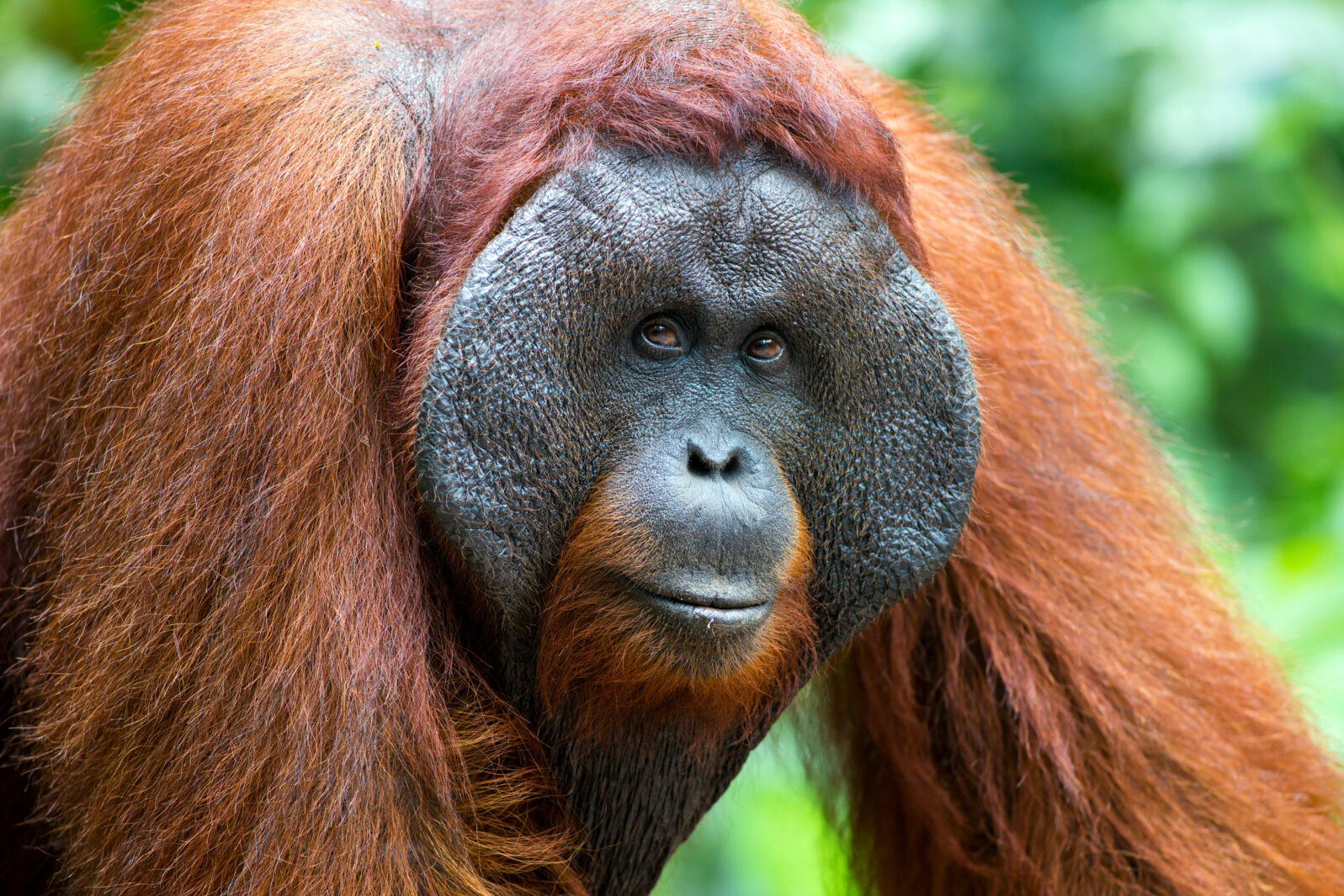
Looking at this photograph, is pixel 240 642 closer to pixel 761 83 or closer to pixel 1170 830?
pixel 761 83

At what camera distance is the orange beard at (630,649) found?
1795 mm

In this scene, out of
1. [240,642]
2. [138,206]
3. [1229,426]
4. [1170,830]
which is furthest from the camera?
[1229,426]

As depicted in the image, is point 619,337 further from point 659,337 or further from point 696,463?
point 696,463

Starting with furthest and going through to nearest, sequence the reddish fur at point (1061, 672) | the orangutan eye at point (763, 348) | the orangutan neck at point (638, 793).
A: the reddish fur at point (1061, 672) < the orangutan neck at point (638, 793) < the orangutan eye at point (763, 348)

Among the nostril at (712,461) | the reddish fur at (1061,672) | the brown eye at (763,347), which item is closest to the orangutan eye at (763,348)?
the brown eye at (763,347)

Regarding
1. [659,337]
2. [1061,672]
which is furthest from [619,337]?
[1061,672]

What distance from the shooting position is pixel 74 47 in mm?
3861

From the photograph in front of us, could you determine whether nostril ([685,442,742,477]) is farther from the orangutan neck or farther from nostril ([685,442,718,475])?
the orangutan neck

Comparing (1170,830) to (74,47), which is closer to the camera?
(1170,830)

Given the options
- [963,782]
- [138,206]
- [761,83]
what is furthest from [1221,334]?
[138,206]

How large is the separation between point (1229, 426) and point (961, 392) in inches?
124

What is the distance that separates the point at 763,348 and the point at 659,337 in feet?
0.44

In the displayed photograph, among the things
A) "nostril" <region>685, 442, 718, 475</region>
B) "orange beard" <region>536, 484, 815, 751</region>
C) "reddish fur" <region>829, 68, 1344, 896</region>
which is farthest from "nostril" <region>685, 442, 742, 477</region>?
"reddish fur" <region>829, 68, 1344, 896</region>

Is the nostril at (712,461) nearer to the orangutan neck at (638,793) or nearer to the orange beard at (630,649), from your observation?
the orange beard at (630,649)
